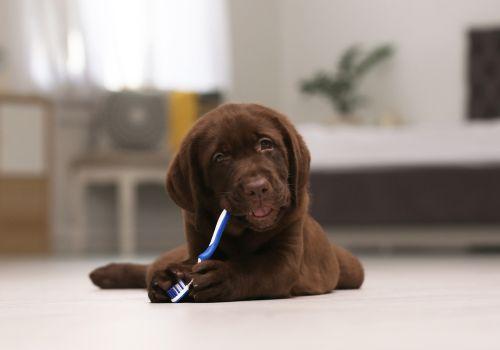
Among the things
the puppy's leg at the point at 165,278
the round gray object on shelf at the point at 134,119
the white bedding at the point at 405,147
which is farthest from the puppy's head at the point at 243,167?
the round gray object on shelf at the point at 134,119

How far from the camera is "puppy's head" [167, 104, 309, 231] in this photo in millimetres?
1493

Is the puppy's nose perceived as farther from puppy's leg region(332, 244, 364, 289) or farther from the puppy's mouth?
puppy's leg region(332, 244, 364, 289)

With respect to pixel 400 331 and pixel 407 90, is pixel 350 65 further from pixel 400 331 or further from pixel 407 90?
pixel 400 331

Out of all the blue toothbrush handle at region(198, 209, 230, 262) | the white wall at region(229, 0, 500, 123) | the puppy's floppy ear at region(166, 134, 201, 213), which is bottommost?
the blue toothbrush handle at region(198, 209, 230, 262)

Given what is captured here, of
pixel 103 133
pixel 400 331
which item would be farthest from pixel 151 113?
pixel 400 331

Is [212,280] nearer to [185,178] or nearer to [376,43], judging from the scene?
[185,178]

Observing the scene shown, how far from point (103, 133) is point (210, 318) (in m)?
5.02

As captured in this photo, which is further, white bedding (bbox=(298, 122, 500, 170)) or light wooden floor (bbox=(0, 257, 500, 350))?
white bedding (bbox=(298, 122, 500, 170))

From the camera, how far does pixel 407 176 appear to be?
4.65 metres

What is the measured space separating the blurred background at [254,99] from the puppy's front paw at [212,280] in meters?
3.16

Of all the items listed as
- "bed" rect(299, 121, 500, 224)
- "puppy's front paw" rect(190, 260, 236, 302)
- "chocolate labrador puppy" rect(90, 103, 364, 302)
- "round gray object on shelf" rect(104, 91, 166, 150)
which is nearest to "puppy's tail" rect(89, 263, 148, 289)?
"chocolate labrador puppy" rect(90, 103, 364, 302)

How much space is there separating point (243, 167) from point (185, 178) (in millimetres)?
166

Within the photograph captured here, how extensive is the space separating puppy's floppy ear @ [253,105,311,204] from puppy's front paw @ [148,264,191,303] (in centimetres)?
24

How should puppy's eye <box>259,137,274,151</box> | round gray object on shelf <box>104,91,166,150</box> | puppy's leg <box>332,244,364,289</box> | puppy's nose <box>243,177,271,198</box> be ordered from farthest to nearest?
round gray object on shelf <box>104,91,166,150</box> < puppy's leg <box>332,244,364,289</box> < puppy's eye <box>259,137,274,151</box> < puppy's nose <box>243,177,271,198</box>
